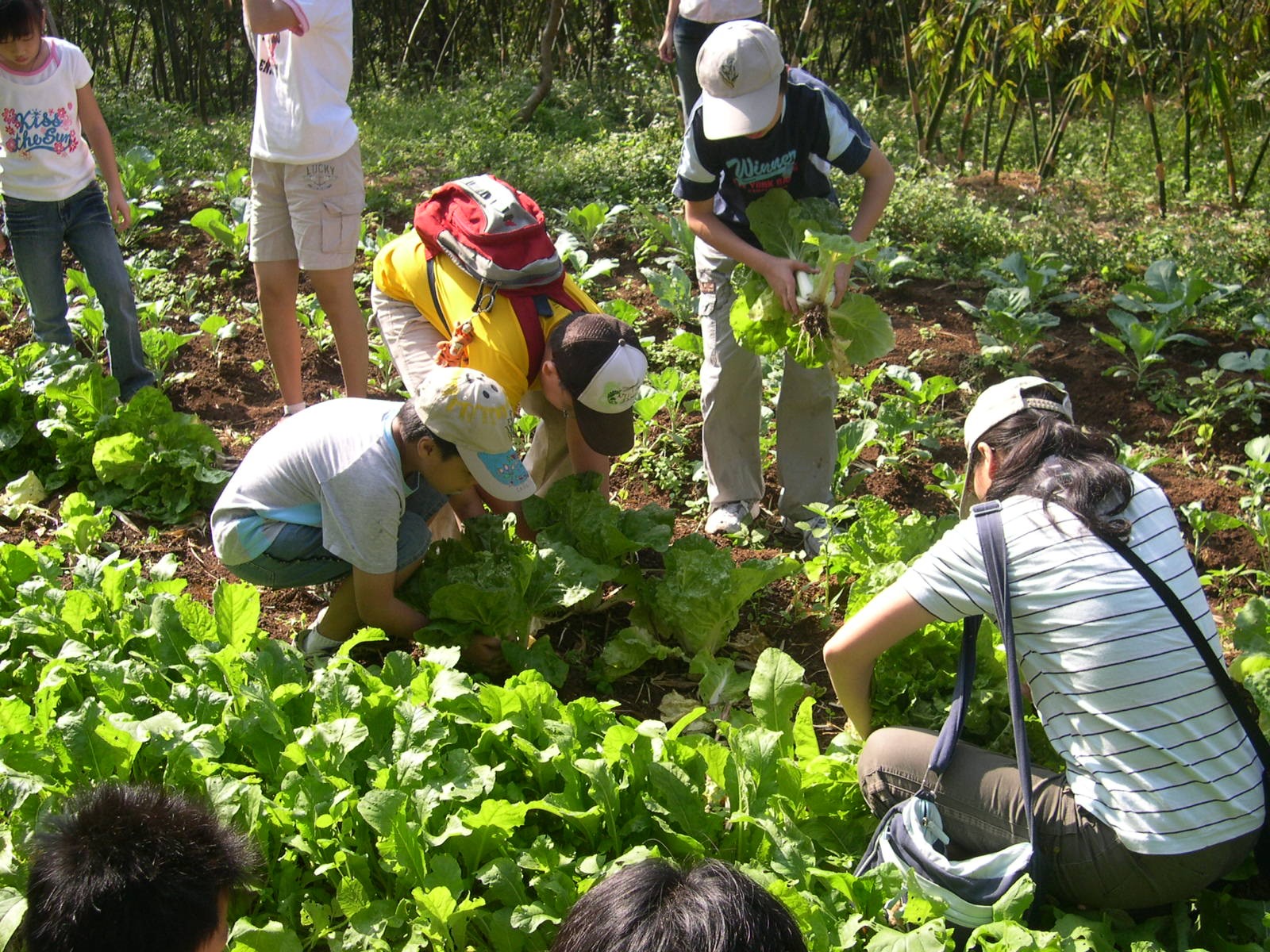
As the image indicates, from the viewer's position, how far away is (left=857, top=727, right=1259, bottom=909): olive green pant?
7.63 ft

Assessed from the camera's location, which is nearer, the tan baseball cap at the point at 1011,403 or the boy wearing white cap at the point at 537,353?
the tan baseball cap at the point at 1011,403

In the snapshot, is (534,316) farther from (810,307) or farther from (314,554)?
(314,554)

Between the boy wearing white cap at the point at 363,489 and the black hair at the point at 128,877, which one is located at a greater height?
the black hair at the point at 128,877

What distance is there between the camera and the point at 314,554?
3.34 meters

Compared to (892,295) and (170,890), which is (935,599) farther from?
(892,295)

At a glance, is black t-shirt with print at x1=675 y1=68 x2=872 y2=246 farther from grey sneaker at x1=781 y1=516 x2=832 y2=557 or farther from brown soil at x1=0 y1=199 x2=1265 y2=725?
brown soil at x1=0 y1=199 x2=1265 y2=725

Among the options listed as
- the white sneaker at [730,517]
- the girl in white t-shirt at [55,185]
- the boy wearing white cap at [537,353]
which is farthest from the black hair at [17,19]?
the white sneaker at [730,517]

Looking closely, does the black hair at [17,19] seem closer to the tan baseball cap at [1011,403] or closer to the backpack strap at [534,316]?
the backpack strap at [534,316]

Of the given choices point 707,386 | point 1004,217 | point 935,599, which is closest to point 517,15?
point 1004,217

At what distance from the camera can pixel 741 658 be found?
3.62 m

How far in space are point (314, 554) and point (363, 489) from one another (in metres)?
A: 0.37

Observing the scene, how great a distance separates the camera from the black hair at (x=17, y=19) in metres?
4.37

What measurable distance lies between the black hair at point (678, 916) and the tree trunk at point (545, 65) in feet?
27.7

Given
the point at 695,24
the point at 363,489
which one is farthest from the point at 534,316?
the point at 695,24
